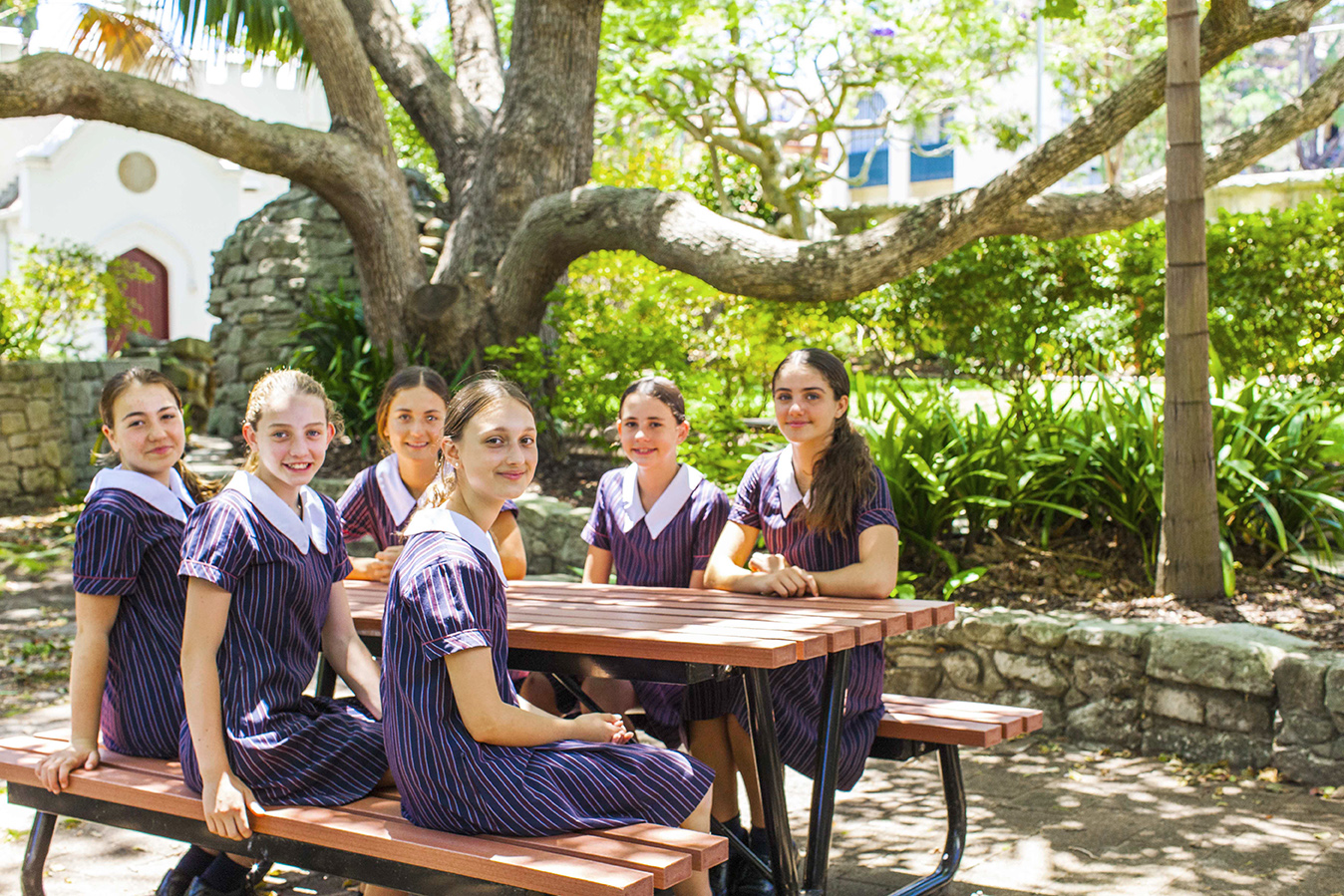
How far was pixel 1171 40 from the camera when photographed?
18.0ft

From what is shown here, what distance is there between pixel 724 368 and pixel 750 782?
5069 mm

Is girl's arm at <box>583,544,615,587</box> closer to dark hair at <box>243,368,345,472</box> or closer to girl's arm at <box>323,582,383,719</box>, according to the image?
girl's arm at <box>323,582,383,719</box>

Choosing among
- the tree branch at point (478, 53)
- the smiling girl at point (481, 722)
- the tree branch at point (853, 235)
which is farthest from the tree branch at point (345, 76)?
the smiling girl at point (481, 722)

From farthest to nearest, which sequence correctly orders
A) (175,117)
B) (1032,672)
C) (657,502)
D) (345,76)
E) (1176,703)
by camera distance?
(345,76)
(175,117)
(1032,672)
(1176,703)
(657,502)

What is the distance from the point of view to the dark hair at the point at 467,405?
8.81ft

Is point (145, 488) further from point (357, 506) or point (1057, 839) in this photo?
point (1057, 839)

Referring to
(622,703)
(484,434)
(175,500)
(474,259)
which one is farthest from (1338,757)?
(474,259)

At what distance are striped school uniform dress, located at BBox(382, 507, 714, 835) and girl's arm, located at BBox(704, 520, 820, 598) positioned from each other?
1.12m

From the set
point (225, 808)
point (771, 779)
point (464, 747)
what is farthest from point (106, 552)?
point (771, 779)

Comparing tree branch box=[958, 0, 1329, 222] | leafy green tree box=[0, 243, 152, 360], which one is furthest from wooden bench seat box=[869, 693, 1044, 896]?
leafy green tree box=[0, 243, 152, 360]

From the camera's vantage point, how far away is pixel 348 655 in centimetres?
314

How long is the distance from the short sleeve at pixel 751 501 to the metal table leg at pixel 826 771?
798mm

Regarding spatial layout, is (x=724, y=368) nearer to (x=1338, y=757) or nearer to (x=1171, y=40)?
(x=1171, y=40)

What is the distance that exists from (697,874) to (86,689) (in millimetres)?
1594
